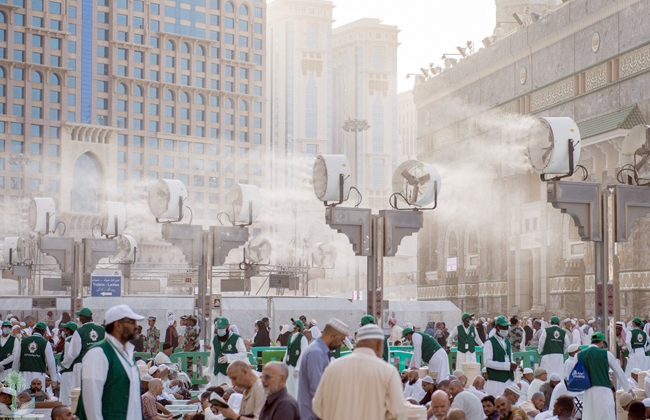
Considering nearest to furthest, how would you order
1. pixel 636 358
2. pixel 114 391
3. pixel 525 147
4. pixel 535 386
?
1. pixel 114 391
2. pixel 535 386
3. pixel 636 358
4. pixel 525 147

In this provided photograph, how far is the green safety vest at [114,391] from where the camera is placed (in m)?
7.63

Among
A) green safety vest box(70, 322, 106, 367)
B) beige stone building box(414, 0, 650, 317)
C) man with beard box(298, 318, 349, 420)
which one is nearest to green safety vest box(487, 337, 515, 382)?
green safety vest box(70, 322, 106, 367)

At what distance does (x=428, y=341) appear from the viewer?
59.9 ft

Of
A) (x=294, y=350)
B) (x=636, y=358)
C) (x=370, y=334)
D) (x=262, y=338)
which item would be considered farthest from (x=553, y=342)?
(x=370, y=334)

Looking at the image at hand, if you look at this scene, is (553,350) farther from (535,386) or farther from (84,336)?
(84,336)

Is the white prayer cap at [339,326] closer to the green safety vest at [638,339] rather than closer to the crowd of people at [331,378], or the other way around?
the crowd of people at [331,378]

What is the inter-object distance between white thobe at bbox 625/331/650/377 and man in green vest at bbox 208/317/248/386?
335 inches

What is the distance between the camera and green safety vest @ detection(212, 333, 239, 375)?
17328mm

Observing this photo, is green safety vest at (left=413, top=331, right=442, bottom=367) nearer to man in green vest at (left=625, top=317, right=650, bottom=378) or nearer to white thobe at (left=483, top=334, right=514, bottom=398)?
white thobe at (left=483, top=334, right=514, bottom=398)

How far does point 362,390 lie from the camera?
24.3ft

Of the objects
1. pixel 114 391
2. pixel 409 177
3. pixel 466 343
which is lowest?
pixel 466 343

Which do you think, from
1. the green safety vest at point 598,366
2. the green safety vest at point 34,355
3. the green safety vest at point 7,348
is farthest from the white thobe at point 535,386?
the green safety vest at point 7,348

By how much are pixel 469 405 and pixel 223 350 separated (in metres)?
6.46

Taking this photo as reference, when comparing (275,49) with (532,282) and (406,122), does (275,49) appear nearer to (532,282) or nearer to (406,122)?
(406,122)
